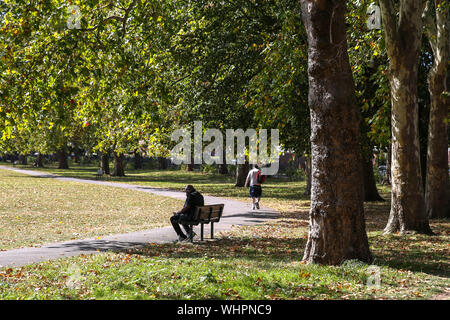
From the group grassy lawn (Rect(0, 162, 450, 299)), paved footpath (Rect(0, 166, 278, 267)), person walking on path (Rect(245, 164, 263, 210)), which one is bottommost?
paved footpath (Rect(0, 166, 278, 267))

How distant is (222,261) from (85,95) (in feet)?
23.0

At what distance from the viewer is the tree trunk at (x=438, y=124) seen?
46.4 ft

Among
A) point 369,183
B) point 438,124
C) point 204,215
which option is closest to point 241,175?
point 369,183

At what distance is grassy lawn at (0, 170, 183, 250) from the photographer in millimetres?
13203

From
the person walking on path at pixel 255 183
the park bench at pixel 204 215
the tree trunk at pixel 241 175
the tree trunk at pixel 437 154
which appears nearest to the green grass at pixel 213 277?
the park bench at pixel 204 215

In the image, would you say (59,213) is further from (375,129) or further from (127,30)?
(375,129)

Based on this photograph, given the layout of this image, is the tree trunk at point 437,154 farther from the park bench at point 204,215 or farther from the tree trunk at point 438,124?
the park bench at point 204,215

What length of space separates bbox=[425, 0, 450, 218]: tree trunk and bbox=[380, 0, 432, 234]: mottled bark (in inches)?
101

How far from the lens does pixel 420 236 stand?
11.8 m

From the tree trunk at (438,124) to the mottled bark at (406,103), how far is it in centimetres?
257

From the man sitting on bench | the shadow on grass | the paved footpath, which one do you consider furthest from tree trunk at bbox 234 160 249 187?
the man sitting on bench

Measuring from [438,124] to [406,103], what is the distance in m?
4.00

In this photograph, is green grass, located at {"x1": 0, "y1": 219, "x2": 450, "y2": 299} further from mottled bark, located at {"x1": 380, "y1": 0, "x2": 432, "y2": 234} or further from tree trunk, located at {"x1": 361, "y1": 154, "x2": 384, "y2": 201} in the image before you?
tree trunk, located at {"x1": 361, "y1": 154, "x2": 384, "y2": 201}

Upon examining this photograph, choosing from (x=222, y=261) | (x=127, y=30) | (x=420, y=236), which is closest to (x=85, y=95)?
(x=127, y=30)
